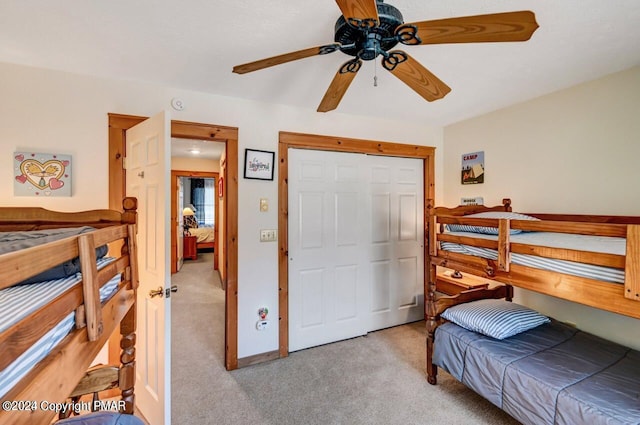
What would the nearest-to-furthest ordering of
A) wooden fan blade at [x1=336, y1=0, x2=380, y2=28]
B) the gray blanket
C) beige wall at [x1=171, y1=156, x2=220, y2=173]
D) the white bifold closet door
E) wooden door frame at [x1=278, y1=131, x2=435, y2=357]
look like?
wooden fan blade at [x1=336, y1=0, x2=380, y2=28] < the gray blanket < wooden door frame at [x1=278, y1=131, x2=435, y2=357] < the white bifold closet door < beige wall at [x1=171, y1=156, x2=220, y2=173]

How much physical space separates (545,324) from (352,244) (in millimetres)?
1699

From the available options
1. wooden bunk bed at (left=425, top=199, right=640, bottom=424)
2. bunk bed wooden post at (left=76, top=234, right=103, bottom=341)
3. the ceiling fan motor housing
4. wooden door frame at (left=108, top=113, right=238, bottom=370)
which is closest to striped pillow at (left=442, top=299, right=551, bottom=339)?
wooden bunk bed at (left=425, top=199, right=640, bottom=424)

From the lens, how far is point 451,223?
2.14m

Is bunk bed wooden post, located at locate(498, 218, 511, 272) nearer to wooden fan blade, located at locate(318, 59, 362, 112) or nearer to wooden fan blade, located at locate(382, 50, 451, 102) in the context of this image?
wooden fan blade, located at locate(382, 50, 451, 102)

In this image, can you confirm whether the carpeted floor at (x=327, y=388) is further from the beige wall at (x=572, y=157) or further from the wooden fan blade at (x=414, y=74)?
the wooden fan blade at (x=414, y=74)

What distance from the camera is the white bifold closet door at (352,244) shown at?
9.16 ft

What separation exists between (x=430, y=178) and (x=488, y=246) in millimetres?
1688

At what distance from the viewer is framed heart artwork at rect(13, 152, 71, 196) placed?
6.20ft

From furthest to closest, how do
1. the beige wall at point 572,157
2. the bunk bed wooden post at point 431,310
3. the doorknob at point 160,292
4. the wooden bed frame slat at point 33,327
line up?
the bunk bed wooden post at point 431,310
the beige wall at point 572,157
the doorknob at point 160,292
the wooden bed frame slat at point 33,327

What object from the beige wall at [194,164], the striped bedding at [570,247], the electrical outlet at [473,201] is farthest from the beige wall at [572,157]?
the beige wall at [194,164]

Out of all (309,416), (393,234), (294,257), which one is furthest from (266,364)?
(393,234)

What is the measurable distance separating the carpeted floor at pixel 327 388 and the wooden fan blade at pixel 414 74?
2.06 meters

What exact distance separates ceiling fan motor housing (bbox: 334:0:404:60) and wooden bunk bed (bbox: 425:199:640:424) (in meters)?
1.21

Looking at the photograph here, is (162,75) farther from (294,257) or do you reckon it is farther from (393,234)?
(393,234)
